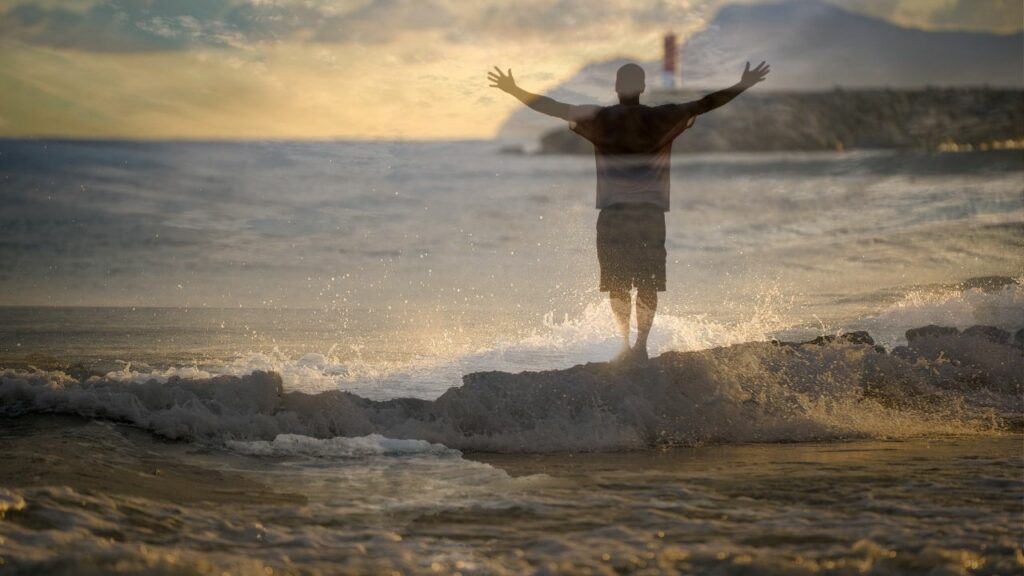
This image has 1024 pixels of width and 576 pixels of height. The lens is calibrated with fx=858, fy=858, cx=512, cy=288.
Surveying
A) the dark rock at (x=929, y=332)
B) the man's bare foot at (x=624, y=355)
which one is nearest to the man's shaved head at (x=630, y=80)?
the man's bare foot at (x=624, y=355)

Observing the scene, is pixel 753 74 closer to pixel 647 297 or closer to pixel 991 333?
pixel 647 297

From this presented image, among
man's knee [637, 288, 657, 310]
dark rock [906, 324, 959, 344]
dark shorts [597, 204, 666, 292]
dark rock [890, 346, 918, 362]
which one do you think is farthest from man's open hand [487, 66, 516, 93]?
dark rock [906, 324, 959, 344]

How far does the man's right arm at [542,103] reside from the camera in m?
5.22

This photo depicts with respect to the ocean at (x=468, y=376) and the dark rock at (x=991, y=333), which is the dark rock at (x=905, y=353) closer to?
the ocean at (x=468, y=376)

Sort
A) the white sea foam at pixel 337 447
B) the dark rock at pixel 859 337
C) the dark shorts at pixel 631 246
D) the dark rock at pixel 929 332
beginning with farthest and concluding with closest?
the dark rock at pixel 929 332
the dark rock at pixel 859 337
the dark shorts at pixel 631 246
the white sea foam at pixel 337 447

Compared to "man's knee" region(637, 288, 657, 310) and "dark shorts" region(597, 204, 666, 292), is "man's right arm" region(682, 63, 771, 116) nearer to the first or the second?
"dark shorts" region(597, 204, 666, 292)

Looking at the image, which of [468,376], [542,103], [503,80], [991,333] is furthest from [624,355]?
[991,333]

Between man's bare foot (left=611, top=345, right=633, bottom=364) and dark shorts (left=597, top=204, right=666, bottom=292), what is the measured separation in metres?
0.38

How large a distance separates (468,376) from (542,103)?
172 cm

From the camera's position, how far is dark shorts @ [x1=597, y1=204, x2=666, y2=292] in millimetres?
5320

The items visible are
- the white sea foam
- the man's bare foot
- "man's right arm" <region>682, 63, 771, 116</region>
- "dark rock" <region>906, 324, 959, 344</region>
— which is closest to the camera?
the white sea foam

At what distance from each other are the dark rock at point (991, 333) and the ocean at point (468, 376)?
0.03 meters

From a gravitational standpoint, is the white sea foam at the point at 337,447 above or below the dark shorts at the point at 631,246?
below

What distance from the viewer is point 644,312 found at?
5.45 meters
